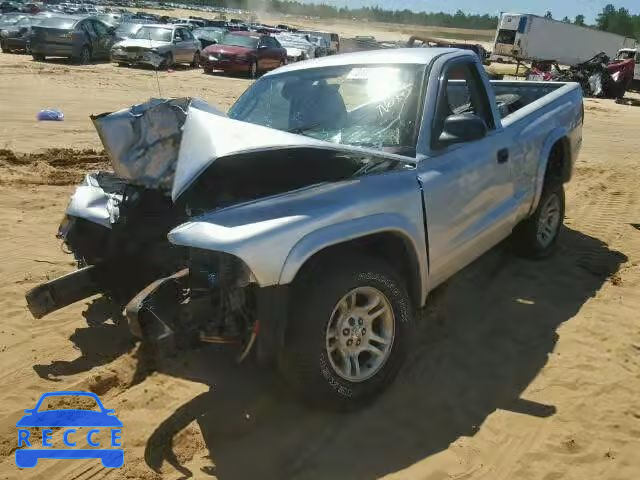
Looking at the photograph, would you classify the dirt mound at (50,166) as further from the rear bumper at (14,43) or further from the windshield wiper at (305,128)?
the rear bumper at (14,43)

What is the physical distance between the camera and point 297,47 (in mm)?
28984

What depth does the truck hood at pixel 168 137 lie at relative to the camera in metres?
3.23

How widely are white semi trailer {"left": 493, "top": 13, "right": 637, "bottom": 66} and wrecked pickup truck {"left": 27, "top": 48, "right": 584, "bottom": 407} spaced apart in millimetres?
34303

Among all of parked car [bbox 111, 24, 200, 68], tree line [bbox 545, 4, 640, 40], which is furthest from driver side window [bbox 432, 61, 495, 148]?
tree line [bbox 545, 4, 640, 40]

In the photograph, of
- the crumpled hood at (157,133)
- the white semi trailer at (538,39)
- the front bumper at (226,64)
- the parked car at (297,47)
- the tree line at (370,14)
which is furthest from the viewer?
the tree line at (370,14)

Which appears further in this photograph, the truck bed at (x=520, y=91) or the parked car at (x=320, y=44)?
the parked car at (x=320, y=44)

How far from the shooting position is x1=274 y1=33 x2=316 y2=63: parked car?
88.7ft

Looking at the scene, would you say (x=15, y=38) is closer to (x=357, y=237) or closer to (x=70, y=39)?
(x=70, y=39)

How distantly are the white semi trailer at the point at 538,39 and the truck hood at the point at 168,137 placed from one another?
35.2m

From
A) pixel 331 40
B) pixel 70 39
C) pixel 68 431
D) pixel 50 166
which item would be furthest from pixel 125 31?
pixel 68 431

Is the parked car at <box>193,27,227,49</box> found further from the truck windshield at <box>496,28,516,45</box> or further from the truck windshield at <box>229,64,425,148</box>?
the truck windshield at <box>229,64,425,148</box>

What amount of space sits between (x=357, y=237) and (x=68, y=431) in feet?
6.00

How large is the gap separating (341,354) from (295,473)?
660mm

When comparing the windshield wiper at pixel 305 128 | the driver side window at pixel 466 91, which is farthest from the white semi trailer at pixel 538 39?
the windshield wiper at pixel 305 128
